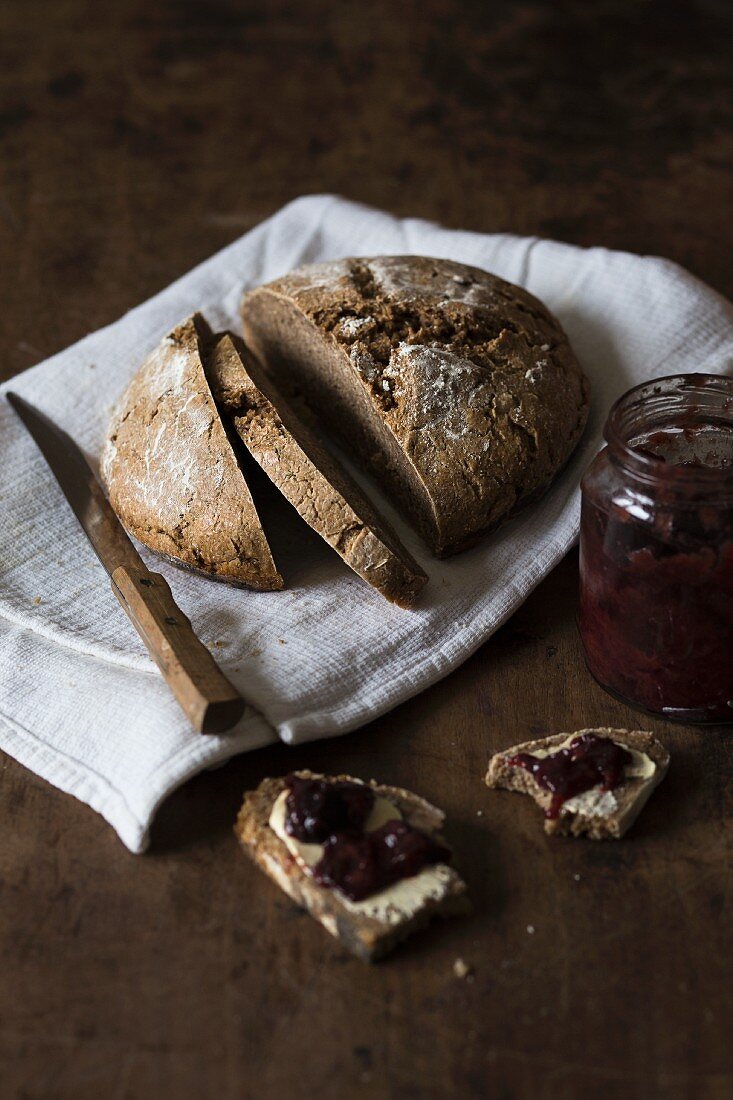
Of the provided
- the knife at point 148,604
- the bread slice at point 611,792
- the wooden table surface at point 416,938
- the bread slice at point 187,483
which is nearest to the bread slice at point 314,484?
the bread slice at point 187,483

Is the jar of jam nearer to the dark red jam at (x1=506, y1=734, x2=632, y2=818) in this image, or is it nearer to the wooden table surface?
the wooden table surface

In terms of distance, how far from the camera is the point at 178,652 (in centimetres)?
303

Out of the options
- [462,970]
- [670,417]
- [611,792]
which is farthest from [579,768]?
[670,417]

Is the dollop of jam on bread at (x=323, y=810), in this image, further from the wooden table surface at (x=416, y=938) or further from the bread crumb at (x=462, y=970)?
the bread crumb at (x=462, y=970)

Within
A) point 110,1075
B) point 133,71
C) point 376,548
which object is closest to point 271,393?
point 376,548

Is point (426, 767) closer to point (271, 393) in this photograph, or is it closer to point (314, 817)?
point (314, 817)

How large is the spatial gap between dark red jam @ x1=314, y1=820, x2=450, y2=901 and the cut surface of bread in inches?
44.2

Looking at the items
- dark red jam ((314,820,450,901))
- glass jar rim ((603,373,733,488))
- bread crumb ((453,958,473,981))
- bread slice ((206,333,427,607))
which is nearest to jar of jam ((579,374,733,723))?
glass jar rim ((603,373,733,488))

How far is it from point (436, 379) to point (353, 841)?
154 centimetres

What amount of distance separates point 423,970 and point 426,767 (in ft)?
1.99

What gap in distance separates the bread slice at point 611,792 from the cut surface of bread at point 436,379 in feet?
2.67

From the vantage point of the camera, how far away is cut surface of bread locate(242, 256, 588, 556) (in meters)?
3.50

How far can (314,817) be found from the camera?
8.77ft

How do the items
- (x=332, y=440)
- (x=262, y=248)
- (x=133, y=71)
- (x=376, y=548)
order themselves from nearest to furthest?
(x=376, y=548) → (x=332, y=440) → (x=262, y=248) → (x=133, y=71)
